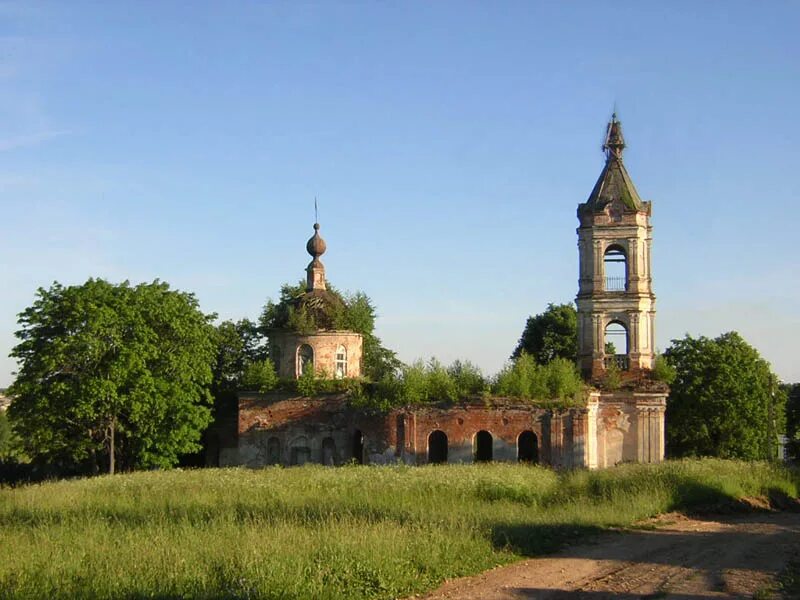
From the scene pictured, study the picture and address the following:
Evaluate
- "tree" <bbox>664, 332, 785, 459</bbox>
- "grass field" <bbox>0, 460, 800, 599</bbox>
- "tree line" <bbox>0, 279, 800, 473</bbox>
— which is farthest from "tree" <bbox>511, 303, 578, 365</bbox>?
"grass field" <bbox>0, 460, 800, 599</bbox>

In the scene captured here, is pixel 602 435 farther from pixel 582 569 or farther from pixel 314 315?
pixel 582 569

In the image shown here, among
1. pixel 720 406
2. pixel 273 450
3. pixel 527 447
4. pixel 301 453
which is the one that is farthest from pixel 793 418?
pixel 273 450

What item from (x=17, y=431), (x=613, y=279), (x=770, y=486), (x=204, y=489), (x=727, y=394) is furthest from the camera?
(x=727, y=394)

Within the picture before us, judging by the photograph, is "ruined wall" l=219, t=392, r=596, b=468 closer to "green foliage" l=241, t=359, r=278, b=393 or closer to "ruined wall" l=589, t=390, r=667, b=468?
"green foliage" l=241, t=359, r=278, b=393

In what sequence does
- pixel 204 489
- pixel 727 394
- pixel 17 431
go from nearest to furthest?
pixel 204 489 < pixel 17 431 < pixel 727 394

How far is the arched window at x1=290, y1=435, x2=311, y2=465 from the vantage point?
36625 mm

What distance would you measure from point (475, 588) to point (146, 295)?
78.6 feet

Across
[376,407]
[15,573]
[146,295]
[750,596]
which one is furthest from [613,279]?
[15,573]

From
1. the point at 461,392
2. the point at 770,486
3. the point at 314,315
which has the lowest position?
the point at 770,486

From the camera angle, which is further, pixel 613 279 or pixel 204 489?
pixel 613 279

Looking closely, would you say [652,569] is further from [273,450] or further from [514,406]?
[273,450]

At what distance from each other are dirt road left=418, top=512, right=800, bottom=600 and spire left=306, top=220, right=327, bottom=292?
2219 centimetres

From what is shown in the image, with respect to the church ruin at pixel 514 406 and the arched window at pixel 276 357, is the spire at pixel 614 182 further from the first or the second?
the arched window at pixel 276 357

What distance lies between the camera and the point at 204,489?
23609mm
